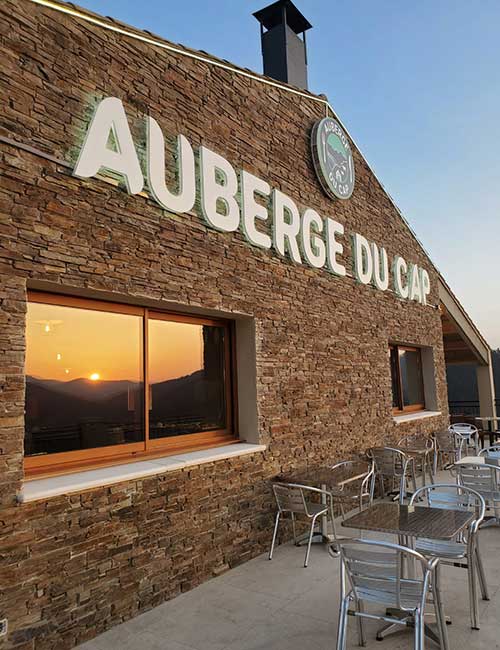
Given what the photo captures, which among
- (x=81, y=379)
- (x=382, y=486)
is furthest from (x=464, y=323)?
(x=81, y=379)

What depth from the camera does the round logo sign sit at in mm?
6527

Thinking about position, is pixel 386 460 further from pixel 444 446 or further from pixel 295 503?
pixel 444 446

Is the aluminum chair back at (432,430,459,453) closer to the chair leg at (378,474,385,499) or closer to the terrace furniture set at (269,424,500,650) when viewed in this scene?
the chair leg at (378,474,385,499)

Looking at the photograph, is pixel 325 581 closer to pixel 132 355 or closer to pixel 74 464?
pixel 74 464

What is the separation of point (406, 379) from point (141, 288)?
24.1 ft

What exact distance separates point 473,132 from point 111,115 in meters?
9.26

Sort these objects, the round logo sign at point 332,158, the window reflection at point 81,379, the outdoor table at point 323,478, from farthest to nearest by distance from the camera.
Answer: the round logo sign at point 332,158 < the outdoor table at point 323,478 < the window reflection at point 81,379

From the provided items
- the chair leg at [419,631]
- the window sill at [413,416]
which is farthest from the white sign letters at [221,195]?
the chair leg at [419,631]

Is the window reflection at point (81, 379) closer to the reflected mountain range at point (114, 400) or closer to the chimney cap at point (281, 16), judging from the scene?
the reflected mountain range at point (114, 400)

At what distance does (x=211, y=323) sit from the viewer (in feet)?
16.6

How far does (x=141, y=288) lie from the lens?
3.87 metres

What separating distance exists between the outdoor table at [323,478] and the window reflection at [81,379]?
1782 millimetres

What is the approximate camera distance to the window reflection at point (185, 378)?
4.40 m

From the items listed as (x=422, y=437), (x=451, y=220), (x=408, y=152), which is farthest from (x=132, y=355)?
(x=451, y=220)
